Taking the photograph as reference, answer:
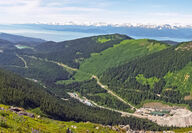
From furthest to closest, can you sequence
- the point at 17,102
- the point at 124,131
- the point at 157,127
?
the point at 157,127 < the point at 17,102 < the point at 124,131

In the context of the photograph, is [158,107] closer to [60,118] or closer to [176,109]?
[176,109]

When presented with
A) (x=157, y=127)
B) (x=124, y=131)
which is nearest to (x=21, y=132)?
(x=124, y=131)

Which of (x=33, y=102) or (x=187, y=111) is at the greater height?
(x=33, y=102)

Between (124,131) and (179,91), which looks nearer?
(124,131)

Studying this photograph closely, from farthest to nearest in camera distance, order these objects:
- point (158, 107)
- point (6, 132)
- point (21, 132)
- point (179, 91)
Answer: point (179, 91) → point (158, 107) → point (21, 132) → point (6, 132)

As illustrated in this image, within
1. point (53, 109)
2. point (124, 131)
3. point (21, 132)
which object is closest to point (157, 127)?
point (124, 131)

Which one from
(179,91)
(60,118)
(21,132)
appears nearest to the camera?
(21,132)

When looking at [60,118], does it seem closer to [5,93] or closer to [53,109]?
[53,109]

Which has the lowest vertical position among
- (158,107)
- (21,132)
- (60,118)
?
(158,107)

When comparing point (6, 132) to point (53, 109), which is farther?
point (53, 109)
